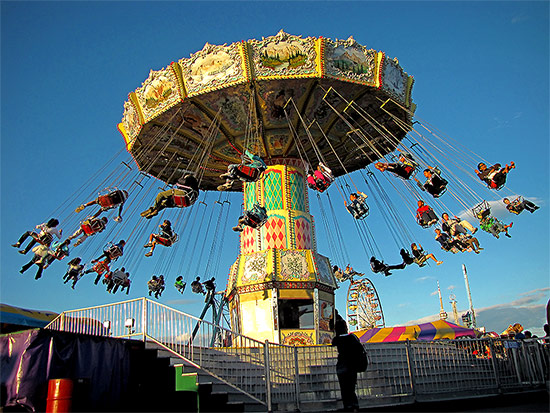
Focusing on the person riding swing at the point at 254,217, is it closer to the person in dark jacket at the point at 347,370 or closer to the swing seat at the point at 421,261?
the swing seat at the point at 421,261

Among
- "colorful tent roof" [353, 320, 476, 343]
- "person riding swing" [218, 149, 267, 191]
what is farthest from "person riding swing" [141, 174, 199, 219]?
"colorful tent roof" [353, 320, 476, 343]

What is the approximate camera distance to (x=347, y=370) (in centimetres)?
629

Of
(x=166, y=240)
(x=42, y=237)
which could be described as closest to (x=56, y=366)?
(x=42, y=237)

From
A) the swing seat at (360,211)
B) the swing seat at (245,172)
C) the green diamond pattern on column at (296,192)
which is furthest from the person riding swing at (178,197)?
the swing seat at (360,211)

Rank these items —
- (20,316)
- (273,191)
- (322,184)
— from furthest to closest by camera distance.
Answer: (273,191) → (20,316) → (322,184)

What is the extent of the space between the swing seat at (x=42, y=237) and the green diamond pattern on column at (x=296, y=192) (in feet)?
26.7

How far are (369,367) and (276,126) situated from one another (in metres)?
9.58

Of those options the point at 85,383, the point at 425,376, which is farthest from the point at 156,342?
the point at 425,376

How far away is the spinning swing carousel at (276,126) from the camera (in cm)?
1375

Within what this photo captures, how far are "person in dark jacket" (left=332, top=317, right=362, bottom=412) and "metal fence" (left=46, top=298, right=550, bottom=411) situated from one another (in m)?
2.26

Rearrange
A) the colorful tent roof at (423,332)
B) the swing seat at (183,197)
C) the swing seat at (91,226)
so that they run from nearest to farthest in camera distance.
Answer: the swing seat at (183,197) → the swing seat at (91,226) → the colorful tent roof at (423,332)

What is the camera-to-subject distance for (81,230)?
46.0 feet

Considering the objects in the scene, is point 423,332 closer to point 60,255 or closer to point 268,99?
point 268,99

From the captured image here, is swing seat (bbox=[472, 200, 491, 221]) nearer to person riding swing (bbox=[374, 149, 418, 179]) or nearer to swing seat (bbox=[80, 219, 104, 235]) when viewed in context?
person riding swing (bbox=[374, 149, 418, 179])
